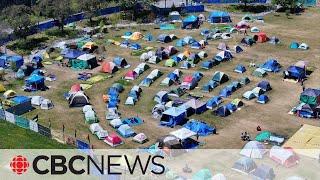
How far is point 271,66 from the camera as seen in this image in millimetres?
64125

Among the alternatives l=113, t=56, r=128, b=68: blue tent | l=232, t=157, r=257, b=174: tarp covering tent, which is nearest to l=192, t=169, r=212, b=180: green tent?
l=232, t=157, r=257, b=174: tarp covering tent

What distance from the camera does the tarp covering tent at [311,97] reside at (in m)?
53.2

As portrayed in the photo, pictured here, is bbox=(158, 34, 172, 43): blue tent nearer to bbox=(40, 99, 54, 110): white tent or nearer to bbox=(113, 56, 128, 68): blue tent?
bbox=(113, 56, 128, 68): blue tent

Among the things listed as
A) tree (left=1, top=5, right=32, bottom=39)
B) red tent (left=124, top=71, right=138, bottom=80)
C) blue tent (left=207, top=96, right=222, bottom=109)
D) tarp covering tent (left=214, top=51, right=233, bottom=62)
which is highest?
tree (left=1, top=5, right=32, bottom=39)

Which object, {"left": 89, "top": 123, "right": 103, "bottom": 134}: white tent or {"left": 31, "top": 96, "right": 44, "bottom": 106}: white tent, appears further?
{"left": 31, "top": 96, "right": 44, "bottom": 106}: white tent

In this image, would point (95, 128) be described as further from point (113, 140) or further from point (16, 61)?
point (16, 61)

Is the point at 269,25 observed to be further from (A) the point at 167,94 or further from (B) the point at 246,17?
(A) the point at 167,94

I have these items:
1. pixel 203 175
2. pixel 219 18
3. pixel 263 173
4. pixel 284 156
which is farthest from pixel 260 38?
pixel 203 175

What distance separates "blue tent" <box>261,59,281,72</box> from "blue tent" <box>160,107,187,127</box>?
1684 cm

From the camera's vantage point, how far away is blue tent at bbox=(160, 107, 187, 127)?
168 ft

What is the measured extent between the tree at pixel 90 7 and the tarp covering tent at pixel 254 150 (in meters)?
47.5

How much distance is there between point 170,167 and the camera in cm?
4356

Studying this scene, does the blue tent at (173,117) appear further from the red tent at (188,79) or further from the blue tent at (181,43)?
the blue tent at (181,43)

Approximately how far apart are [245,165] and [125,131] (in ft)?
41.0
